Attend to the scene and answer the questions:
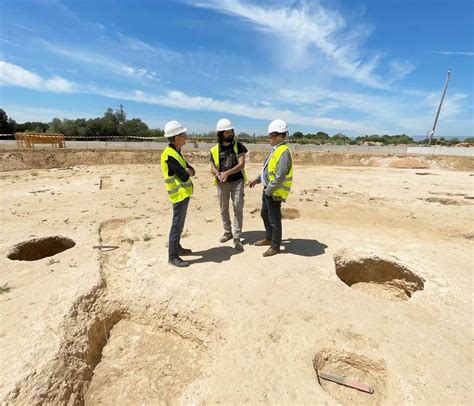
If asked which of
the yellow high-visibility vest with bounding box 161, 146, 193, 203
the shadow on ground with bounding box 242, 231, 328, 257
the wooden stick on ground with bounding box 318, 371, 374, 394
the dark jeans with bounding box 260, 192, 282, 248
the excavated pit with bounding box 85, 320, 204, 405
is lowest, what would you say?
the excavated pit with bounding box 85, 320, 204, 405

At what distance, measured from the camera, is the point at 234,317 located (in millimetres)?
3646

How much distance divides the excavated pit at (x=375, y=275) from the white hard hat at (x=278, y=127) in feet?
7.85

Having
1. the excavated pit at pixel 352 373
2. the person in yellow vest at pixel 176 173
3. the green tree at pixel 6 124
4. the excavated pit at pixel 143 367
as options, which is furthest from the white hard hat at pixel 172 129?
the green tree at pixel 6 124

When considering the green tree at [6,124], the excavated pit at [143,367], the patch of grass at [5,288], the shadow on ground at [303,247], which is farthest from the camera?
the green tree at [6,124]

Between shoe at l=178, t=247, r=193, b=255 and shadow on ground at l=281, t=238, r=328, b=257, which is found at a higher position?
shadow on ground at l=281, t=238, r=328, b=257

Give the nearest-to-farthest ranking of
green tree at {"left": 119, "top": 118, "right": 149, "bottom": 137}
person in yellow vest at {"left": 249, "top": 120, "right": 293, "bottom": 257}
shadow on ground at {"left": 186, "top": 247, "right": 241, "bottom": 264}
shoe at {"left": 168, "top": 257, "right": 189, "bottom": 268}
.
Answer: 1. person in yellow vest at {"left": 249, "top": 120, "right": 293, "bottom": 257}
2. shoe at {"left": 168, "top": 257, "right": 189, "bottom": 268}
3. shadow on ground at {"left": 186, "top": 247, "right": 241, "bottom": 264}
4. green tree at {"left": 119, "top": 118, "right": 149, "bottom": 137}

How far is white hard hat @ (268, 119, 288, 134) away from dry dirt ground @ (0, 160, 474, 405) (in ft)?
6.70

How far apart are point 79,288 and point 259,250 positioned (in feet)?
9.41

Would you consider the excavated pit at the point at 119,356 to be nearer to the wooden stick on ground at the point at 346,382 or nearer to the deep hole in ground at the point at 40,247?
the wooden stick on ground at the point at 346,382

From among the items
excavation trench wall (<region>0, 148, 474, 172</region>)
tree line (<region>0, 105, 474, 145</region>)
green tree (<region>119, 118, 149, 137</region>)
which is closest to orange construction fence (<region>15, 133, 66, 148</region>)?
excavation trench wall (<region>0, 148, 474, 172</region>)

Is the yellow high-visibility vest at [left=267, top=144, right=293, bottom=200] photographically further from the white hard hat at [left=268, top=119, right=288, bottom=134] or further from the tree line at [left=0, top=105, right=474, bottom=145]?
the tree line at [left=0, top=105, right=474, bottom=145]

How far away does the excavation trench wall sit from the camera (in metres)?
20.6

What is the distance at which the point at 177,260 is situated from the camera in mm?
4855

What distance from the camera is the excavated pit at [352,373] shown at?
9.47 feet
